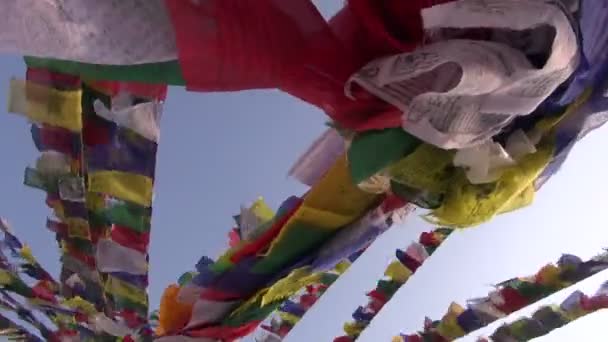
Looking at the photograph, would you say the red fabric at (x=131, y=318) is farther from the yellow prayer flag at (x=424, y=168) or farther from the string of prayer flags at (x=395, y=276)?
the yellow prayer flag at (x=424, y=168)

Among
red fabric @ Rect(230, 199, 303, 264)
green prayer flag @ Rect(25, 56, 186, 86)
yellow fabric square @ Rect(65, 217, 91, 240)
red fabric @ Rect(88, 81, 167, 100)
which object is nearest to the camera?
green prayer flag @ Rect(25, 56, 186, 86)

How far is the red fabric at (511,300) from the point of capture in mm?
1664

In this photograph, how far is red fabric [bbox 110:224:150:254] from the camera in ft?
5.32

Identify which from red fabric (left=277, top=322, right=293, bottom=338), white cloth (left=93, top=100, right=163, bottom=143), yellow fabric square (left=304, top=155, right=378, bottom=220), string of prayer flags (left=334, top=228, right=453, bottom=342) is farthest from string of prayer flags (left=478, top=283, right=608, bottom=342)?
white cloth (left=93, top=100, right=163, bottom=143)

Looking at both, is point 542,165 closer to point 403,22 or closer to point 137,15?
point 403,22

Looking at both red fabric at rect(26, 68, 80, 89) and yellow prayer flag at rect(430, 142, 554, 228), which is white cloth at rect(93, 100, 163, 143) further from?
yellow prayer flag at rect(430, 142, 554, 228)

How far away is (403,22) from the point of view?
3.43 ft

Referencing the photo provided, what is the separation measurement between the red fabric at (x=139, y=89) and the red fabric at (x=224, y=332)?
0.55 meters

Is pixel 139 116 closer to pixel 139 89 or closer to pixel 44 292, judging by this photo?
pixel 139 89

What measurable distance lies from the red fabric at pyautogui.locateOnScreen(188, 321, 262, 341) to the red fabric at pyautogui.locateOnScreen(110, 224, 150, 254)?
0.73 ft

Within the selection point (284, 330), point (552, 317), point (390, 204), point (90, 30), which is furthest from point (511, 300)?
point (90, 30)

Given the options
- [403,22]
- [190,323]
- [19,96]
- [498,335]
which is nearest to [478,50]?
[403,22]

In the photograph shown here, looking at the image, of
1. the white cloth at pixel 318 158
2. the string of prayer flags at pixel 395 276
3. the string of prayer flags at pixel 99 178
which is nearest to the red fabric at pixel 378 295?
the string of prayer flags at pixel 395 276

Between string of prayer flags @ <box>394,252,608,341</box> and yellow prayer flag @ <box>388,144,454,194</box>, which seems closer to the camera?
yellow prayer flag @ <box>388,144,454,194</box>
